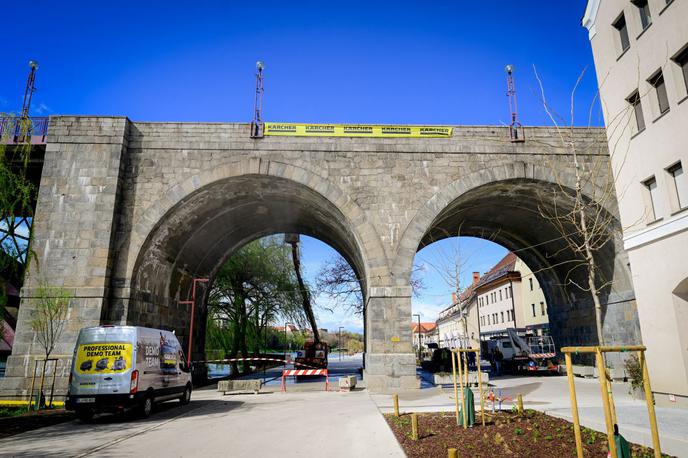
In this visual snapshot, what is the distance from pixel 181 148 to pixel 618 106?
588 inches

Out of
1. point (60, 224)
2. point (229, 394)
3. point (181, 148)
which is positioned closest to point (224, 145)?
point (181, 148)

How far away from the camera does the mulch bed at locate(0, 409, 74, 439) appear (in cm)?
945

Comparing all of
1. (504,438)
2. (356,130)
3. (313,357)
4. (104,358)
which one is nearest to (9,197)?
(104,358)

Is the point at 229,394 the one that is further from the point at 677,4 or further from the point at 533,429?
the point at 677,4

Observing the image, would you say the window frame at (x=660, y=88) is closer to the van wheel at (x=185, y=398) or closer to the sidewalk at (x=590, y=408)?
the sidewalk at (x=590, y=408)

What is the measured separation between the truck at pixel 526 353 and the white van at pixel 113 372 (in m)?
17.7

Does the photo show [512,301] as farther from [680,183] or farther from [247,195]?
[680,183]

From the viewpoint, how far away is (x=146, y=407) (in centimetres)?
1116

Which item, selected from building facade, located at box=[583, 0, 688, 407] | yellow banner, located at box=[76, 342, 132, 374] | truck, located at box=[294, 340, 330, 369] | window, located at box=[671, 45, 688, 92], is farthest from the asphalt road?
truck, located at box=[294, 340, 330, 369]

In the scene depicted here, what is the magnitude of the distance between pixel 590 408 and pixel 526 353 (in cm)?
1455

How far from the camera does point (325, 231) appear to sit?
21.8m

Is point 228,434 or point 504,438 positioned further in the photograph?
point 228,434

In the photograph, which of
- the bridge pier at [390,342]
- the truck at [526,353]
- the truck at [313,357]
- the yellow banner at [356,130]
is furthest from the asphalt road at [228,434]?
the truck at [313,357]

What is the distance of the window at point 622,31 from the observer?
12.9m
